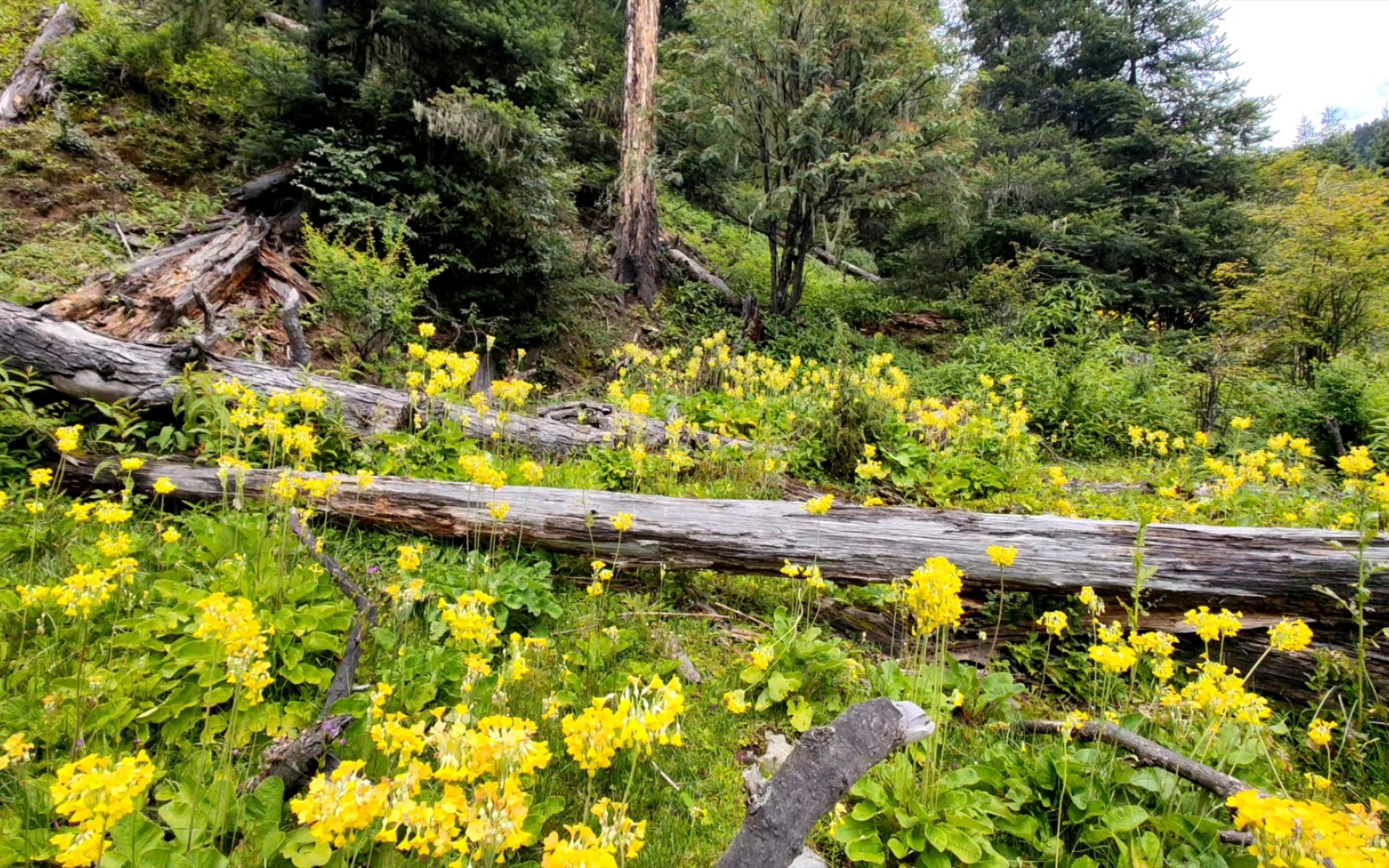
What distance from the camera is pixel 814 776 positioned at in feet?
4.21

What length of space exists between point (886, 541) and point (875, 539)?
5cm

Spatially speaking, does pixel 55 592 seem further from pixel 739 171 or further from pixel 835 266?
pixel 835 266

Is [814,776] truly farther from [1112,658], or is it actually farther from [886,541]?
[886,541]

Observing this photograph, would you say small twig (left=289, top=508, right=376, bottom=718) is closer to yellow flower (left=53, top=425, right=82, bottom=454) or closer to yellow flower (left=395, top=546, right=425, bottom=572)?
yellow flower (left=395, top=546, right=425, bottom=572)

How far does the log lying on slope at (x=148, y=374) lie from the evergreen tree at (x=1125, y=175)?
8964 mm

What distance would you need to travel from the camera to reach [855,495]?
424 cm

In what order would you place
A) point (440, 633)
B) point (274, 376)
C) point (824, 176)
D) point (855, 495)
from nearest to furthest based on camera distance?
point (440, 633) < point (274, 376) < point (855, 495) < point (824, 176)

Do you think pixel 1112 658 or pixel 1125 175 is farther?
pixel 1125 175

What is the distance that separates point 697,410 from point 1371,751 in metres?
4.30

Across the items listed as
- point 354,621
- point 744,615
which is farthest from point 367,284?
point 744,615

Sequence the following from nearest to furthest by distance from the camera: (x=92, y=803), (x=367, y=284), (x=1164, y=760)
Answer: (x=92, y=803) → (x=1164, y=760) → (x=367, y=284)

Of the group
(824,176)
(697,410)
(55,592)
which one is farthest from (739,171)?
(55,592)

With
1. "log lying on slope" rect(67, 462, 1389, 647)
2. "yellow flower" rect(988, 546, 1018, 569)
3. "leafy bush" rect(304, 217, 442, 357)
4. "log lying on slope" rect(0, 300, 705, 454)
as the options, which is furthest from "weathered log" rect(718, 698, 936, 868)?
"leafy bush" rect(304, 217, 442, 357)

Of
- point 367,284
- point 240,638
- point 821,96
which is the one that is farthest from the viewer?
point 821,96
